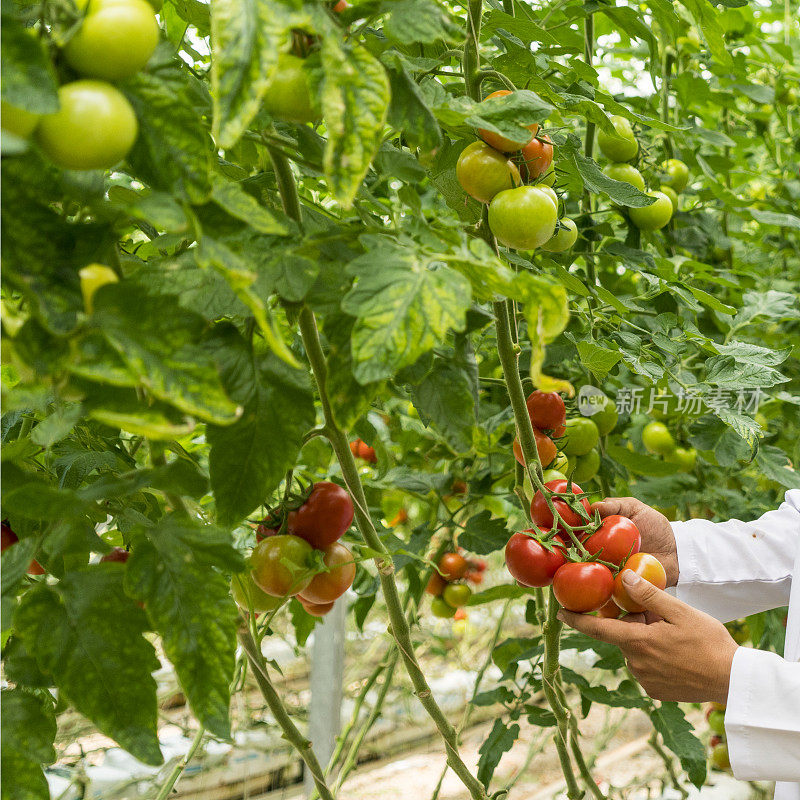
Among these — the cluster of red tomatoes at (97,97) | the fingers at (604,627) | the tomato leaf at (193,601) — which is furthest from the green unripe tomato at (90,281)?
the fingers at (604,627)

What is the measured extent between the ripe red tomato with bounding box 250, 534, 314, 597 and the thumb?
303 mm

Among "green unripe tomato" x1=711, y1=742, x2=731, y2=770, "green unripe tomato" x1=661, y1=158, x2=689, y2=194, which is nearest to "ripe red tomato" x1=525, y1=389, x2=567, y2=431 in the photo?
"green unripe tomato" x1=661, y1=158, x2=689, y2=194

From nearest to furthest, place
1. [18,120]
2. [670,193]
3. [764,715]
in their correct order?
[18,120], [764,715], [670,193]

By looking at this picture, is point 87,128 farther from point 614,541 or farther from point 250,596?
point 614,541

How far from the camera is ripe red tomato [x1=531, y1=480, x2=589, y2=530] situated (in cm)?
77

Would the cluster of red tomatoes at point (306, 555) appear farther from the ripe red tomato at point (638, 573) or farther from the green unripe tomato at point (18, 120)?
the green unripe tomato at point (18, 120)

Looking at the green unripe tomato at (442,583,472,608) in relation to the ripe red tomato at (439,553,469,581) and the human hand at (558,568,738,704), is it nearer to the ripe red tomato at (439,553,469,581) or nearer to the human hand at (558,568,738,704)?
the ripe red tomato at (439,553,469,581)

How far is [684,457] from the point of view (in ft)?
4.13

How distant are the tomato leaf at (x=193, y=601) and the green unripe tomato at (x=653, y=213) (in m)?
0.83

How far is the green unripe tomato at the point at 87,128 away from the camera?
323mm

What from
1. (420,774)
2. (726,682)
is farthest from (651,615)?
(420,774)

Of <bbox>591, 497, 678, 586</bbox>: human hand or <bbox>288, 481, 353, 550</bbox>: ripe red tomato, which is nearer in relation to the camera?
<bbox>288, 481, 353, 550</bbox>: ripe red tomato

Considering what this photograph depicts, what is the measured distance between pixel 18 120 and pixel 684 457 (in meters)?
1.16

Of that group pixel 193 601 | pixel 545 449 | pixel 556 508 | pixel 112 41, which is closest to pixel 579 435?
pixel 545 449
